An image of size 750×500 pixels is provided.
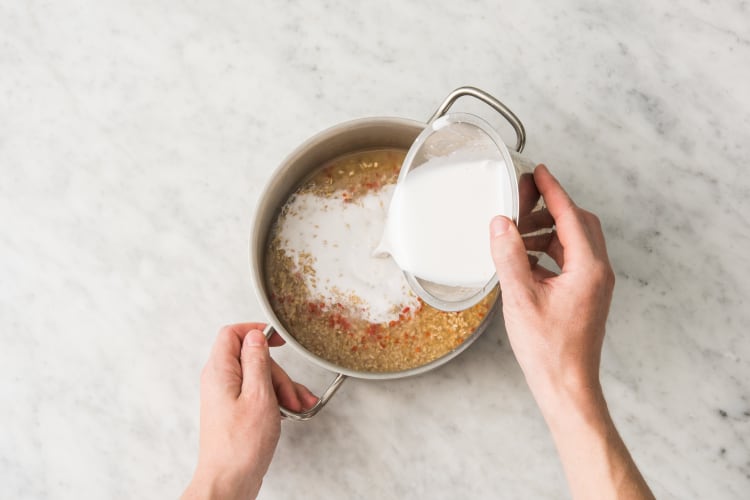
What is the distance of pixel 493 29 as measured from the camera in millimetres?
979

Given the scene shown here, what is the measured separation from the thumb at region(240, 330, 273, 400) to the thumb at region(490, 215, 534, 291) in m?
0.33

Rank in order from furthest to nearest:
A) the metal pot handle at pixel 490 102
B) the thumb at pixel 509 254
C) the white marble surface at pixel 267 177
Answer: the white marble surface at pixel 267 177, the metal pot handle at pixel 490 102, the thumb at pixel 509 254

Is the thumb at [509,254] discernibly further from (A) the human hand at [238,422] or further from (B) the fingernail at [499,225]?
(A) the human hand at [238,422]

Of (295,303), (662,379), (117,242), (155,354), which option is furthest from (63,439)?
(662,379)

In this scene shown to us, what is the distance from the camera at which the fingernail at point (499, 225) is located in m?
0.70

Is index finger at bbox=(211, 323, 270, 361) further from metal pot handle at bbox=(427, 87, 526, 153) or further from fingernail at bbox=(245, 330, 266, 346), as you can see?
metal pot handle at bbox=(427, 87, 526, 153)

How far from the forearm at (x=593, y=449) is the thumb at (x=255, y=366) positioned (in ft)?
1.15

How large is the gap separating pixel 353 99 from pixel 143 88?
321 mm

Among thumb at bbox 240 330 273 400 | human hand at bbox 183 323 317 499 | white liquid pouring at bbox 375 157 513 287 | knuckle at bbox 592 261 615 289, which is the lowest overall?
human hand at bbox 183 323 317 499

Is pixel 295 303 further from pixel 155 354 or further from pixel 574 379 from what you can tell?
pixel 574 379

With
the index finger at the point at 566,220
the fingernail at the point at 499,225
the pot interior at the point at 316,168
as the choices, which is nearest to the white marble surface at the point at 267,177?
the pot interior at the point at 316,168

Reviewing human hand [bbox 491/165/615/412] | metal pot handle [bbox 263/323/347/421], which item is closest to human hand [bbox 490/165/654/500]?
human hand [bbox 491/165/615/412]

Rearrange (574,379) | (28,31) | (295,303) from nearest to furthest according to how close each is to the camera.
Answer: (574,379) → (295,303) → (28,31)

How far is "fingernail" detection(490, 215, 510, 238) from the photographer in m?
0.70
